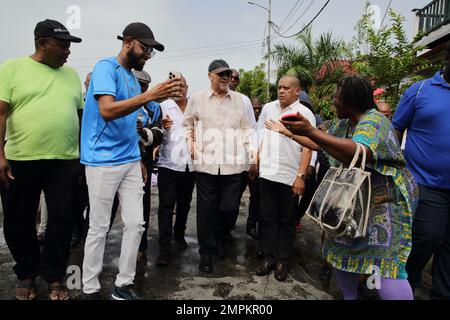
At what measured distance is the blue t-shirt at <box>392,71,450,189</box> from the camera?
8.18 feet

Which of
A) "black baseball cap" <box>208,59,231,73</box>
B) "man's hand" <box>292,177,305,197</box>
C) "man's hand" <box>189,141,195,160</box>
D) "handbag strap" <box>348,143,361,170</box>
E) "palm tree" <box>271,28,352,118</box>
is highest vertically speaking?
"palm tree" <box>271,28,352,118</box>

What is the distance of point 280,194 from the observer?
137 inches

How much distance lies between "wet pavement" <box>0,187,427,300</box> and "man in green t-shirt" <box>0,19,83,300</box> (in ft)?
1.07

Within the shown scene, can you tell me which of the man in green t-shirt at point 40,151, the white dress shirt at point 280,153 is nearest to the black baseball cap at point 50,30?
the man in green t-shirt at point 40,151

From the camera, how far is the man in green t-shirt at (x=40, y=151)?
2637 mm

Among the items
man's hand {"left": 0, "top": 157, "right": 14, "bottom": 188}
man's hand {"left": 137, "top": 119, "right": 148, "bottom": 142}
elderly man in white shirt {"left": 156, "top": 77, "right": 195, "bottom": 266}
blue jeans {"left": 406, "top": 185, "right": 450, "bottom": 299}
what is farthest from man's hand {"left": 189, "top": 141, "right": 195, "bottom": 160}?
blue jeans {"left": 406, "top": 185, "right": 450, "bottom": 299}

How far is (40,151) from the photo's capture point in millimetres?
2678

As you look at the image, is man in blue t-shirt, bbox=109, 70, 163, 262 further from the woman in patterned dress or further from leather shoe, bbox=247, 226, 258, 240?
the woman in patterned dress

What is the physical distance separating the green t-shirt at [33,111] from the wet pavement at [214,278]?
3.86 ft

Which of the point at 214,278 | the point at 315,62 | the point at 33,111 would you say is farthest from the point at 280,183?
the point at 315,62

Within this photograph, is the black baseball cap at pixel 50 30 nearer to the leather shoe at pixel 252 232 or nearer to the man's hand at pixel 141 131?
the man's hand at pixel 141 131

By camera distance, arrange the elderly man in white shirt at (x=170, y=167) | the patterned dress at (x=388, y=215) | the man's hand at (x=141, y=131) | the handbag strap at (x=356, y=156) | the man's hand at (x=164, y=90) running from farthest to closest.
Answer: the elderly man in white shirt at (x=170, y=167), the man's hand at (x=141, y=131), the man's hand at (x=164, y=90), the patterned dress at (x=388, y=215), the handbag strap at (x=356, y=156)
